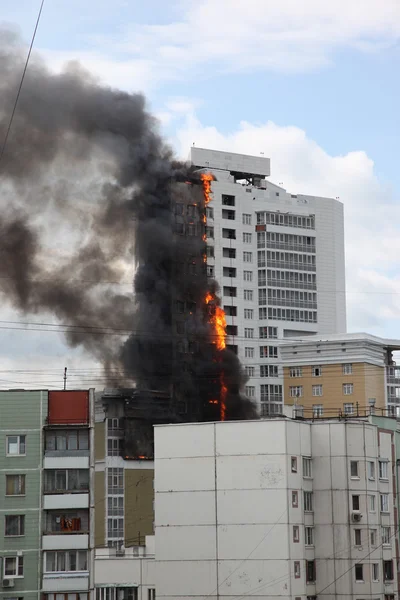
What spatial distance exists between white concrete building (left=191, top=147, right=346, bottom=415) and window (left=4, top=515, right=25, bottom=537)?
107 meters

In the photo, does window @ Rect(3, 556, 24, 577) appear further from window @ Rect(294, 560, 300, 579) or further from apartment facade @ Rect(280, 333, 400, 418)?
apartment facade @ Rect(280, 333, 400, 418)

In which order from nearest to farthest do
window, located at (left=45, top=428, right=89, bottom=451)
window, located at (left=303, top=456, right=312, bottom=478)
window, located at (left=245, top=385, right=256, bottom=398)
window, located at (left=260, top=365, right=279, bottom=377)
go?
1. window, located at (left=45, top=428, right=89, bottom=451)
2. window, located at (left=303, top=456, right=312, bottom=478)
3. window, located at (left=245, top=385, right=256, bottom=398)
4. window, located at (left=260, top=365, right=279, bottom=377)

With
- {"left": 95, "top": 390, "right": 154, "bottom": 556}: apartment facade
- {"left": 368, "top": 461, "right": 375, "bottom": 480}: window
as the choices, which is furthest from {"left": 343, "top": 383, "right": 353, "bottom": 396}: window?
{"left": 368, "top": 461, "right": 375, "bottom": 480}: window

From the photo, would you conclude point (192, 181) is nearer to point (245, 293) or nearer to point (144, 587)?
point (245, 293)

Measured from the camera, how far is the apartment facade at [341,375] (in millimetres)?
174625

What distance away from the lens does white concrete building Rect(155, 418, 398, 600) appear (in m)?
84.4

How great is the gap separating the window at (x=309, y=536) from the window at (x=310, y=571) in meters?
1.25

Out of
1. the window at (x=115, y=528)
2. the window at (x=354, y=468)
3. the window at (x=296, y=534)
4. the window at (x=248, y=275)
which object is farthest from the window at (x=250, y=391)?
the window at (x=296, y=534)

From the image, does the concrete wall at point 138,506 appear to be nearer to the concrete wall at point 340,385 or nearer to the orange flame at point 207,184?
the concrete wall at point 340,385

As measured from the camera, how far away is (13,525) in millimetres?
76062

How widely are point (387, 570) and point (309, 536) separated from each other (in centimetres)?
768

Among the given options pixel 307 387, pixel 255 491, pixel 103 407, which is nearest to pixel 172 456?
pixel 255 491

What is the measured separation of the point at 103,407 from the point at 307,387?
3663 cm

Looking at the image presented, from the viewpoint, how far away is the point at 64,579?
75.4 metres
